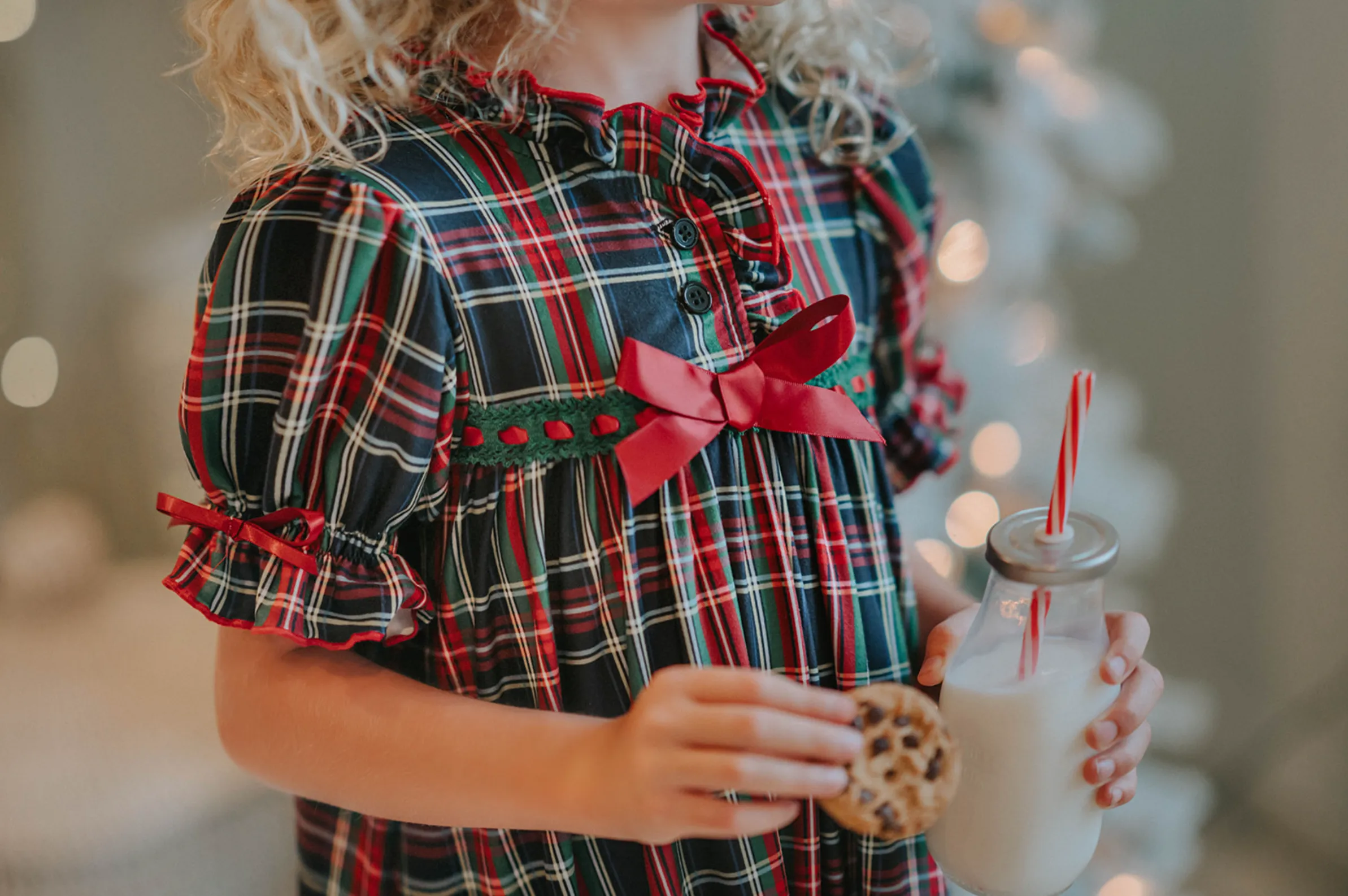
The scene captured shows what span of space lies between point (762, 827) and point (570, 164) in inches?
13.9

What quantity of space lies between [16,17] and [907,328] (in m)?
0.63

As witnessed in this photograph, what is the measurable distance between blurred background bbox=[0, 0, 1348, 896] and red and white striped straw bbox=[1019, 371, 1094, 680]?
1.34 feet

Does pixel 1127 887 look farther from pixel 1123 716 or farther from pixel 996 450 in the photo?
pixel 1123 716

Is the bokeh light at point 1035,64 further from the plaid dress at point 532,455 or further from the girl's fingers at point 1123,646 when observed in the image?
the girl's fingers at point 1123,646

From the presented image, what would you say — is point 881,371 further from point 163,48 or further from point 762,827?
point 163,48

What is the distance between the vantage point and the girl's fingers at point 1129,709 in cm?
49

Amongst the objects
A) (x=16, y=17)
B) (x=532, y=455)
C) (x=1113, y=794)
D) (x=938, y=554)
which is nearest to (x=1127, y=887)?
(x=938, y=554)

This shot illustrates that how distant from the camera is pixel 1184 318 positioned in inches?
42.1

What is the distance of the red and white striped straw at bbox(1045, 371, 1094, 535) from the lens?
0.46 m

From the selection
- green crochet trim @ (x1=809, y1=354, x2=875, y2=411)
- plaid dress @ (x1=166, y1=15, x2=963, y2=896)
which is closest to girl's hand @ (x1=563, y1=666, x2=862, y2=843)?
plaid dress @ (x1=166, y1=15, x2=963, y2=896)

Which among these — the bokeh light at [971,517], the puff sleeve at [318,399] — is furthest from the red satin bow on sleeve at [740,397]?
the bokeh light at [971,517]

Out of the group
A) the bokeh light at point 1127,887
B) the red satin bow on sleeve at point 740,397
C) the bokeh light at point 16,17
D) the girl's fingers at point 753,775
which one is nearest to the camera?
the girl's fingers at point 753,775

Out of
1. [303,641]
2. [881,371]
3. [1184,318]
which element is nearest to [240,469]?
[303,641]

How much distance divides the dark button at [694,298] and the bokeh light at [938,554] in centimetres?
52
